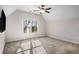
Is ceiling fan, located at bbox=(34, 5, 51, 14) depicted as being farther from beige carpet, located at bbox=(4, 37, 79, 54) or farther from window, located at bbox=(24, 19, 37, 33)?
beige carpet, located at bbox=(4, 37, 79, 54)

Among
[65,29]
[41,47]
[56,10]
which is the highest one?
[56,10]

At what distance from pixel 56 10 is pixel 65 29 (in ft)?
0.95

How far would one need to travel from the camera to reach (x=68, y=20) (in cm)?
120

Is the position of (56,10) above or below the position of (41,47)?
above

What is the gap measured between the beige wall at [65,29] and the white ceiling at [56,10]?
0.22 ft

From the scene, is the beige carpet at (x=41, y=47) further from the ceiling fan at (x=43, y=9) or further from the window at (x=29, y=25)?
the ceiling fan at (x=43, y=9)

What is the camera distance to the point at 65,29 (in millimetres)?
1229

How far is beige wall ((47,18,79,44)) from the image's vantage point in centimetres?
117

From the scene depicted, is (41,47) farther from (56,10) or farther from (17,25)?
(56,10)

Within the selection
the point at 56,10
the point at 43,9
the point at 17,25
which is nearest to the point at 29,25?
the point at 17,25

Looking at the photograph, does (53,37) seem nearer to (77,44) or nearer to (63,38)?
(63,38)

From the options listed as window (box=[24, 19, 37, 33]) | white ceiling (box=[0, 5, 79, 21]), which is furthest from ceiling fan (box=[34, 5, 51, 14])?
window (box=[24, 19, 37, 33])
